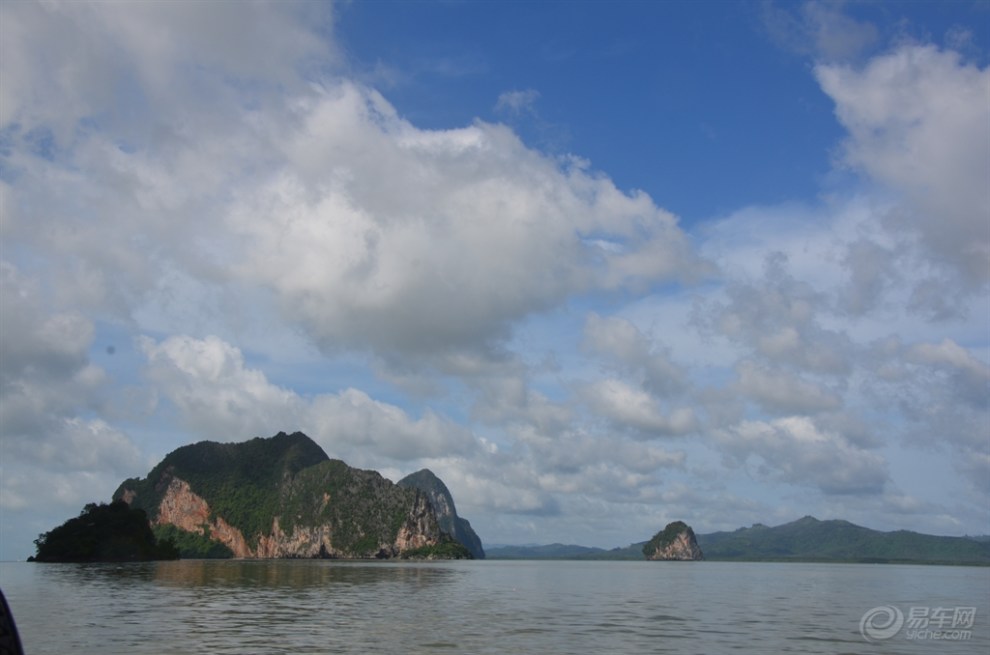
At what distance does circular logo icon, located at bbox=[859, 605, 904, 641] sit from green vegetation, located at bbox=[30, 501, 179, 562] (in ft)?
511

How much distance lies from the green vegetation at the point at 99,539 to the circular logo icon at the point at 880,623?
156 m

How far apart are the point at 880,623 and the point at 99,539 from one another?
166 m

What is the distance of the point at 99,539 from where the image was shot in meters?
170

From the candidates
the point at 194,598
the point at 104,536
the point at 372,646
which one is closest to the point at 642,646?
the point at 372,646

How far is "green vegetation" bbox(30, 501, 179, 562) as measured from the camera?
167625 mm

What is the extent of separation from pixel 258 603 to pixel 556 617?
2037cm

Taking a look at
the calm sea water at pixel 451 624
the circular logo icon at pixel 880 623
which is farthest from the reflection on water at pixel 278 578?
the circular logo icon at pixel 880 623

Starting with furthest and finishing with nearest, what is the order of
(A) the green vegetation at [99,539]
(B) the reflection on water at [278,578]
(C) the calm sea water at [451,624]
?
(A) the green vegetation at [99,539] → (B) the reflection on water at [278,578] → (C) the calm sea water at [451,624]

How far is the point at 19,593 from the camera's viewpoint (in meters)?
63.2

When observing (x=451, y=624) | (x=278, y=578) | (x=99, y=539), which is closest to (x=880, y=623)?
(x=451, y=624)

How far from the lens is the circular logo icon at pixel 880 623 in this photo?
40350mm

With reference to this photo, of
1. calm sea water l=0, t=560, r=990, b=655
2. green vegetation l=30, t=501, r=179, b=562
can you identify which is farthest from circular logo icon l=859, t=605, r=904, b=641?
Answer: green vegetation l=30, t=501, r=179, b=562

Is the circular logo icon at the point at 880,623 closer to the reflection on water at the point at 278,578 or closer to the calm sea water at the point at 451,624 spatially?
the calm sea water at the point at 451,624

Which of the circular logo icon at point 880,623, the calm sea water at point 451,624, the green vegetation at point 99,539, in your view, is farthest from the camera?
the green vegetation at point 99,539
